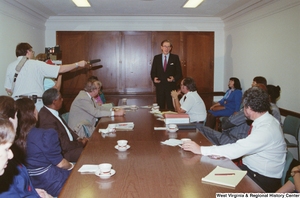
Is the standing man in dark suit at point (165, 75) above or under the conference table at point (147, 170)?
above

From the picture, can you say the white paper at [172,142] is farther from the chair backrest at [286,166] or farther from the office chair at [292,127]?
the office chair at [292,127]

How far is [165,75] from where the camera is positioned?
6.83 metres

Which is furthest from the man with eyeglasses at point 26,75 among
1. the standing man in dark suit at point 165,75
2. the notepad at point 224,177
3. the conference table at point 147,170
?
the notepad at point 224,177

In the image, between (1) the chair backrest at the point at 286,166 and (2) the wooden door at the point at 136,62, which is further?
(2) the wooden door at the point at 136,62

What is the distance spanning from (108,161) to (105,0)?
4459 mm

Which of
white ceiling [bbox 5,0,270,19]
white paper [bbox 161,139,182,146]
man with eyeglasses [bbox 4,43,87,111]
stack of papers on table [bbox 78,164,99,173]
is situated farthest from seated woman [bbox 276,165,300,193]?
white ceiling [bbox 5,0,270,19]

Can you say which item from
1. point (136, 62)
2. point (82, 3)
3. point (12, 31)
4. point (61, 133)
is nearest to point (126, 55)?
point (136, 62)

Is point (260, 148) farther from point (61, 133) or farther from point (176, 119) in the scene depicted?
point (61, 133)

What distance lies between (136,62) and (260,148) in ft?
19.4

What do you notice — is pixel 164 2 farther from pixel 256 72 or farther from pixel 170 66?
pixel 256 72

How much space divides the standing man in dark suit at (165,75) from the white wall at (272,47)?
4.92 feet

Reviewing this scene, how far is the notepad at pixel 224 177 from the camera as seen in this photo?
1925 mm

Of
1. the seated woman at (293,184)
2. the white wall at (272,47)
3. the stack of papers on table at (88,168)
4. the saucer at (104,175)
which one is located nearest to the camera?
the saucer at (104,175)

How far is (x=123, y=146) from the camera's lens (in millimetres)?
2654
